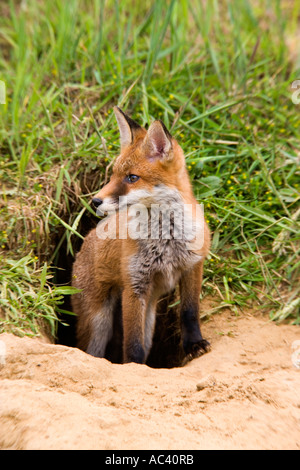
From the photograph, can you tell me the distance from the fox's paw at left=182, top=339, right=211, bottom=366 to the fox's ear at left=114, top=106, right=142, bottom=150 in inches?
67.4

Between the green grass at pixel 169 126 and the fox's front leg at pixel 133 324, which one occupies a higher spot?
the green grass at pixel 169 126

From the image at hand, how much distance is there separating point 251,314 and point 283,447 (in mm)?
2294

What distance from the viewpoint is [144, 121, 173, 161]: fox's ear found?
3811 millimetres

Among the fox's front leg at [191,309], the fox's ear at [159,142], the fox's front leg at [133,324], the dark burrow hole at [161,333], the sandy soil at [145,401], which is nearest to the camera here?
the sandy soil at [145,401]

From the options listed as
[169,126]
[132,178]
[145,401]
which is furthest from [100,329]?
[169,126]

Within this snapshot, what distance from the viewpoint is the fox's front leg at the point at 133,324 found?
4.11m

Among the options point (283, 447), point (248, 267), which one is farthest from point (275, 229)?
point (283, 447)

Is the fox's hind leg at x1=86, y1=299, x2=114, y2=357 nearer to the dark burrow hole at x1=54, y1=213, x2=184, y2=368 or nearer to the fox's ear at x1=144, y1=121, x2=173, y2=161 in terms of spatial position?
the dark burrow hole at x1=54, y1=213, x2=184, y2=368

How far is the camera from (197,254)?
4.14 m

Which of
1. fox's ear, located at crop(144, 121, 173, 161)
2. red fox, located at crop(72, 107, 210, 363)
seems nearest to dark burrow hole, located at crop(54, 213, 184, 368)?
red fox, located at crop(72, 107, 210, 363)

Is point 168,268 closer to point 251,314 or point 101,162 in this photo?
point 251,314

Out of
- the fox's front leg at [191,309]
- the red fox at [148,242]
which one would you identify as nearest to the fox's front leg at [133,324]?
the red fox at [148,242]

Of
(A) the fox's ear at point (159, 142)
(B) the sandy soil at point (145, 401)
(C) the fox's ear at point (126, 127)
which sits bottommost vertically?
(B) the sandy soil at point (145, 401)

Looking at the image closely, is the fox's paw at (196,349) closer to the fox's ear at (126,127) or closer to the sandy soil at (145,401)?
the sandy soil at (145,401)
